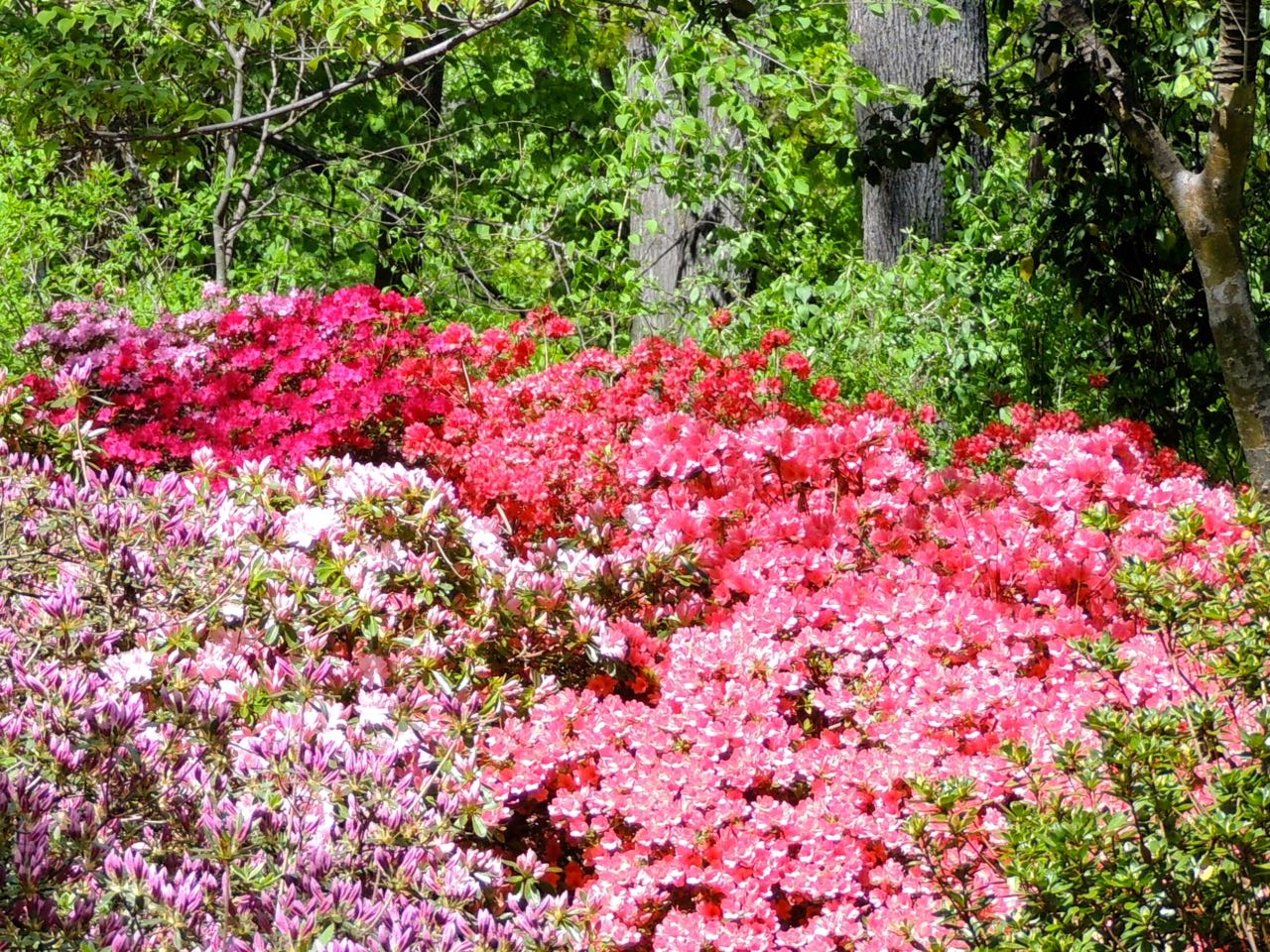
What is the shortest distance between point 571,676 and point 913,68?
506 centimetres

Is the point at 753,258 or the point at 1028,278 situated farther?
the point at 753,258

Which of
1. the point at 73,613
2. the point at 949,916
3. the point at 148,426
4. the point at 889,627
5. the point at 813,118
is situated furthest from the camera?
the point at 813,118

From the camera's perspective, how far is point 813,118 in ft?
22.9

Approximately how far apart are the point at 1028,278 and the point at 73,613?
3.76 meters

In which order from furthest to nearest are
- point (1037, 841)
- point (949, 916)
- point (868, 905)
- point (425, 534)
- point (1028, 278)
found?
point (1028, 278) < point (425, 534) < point (868, 905) < point (949, 916) < point (1037, 841)

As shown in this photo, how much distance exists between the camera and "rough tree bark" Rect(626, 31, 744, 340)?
22.5 ft

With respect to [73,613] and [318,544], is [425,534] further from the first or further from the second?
[73,613]

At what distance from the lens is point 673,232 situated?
771cm

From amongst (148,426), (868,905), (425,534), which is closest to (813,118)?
(148,426)

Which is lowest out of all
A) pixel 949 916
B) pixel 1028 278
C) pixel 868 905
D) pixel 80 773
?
pixel 868 905

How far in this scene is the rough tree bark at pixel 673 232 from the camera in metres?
6.86

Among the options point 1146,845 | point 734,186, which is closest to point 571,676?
point 1146,845

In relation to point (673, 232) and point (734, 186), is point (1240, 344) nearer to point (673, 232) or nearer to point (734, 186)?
point (734, 186)

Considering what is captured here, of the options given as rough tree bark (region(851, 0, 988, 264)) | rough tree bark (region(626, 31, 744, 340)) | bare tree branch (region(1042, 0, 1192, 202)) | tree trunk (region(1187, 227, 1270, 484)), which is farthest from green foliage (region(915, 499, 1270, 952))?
rough tree bark (region(851, 0, 988, 264))
